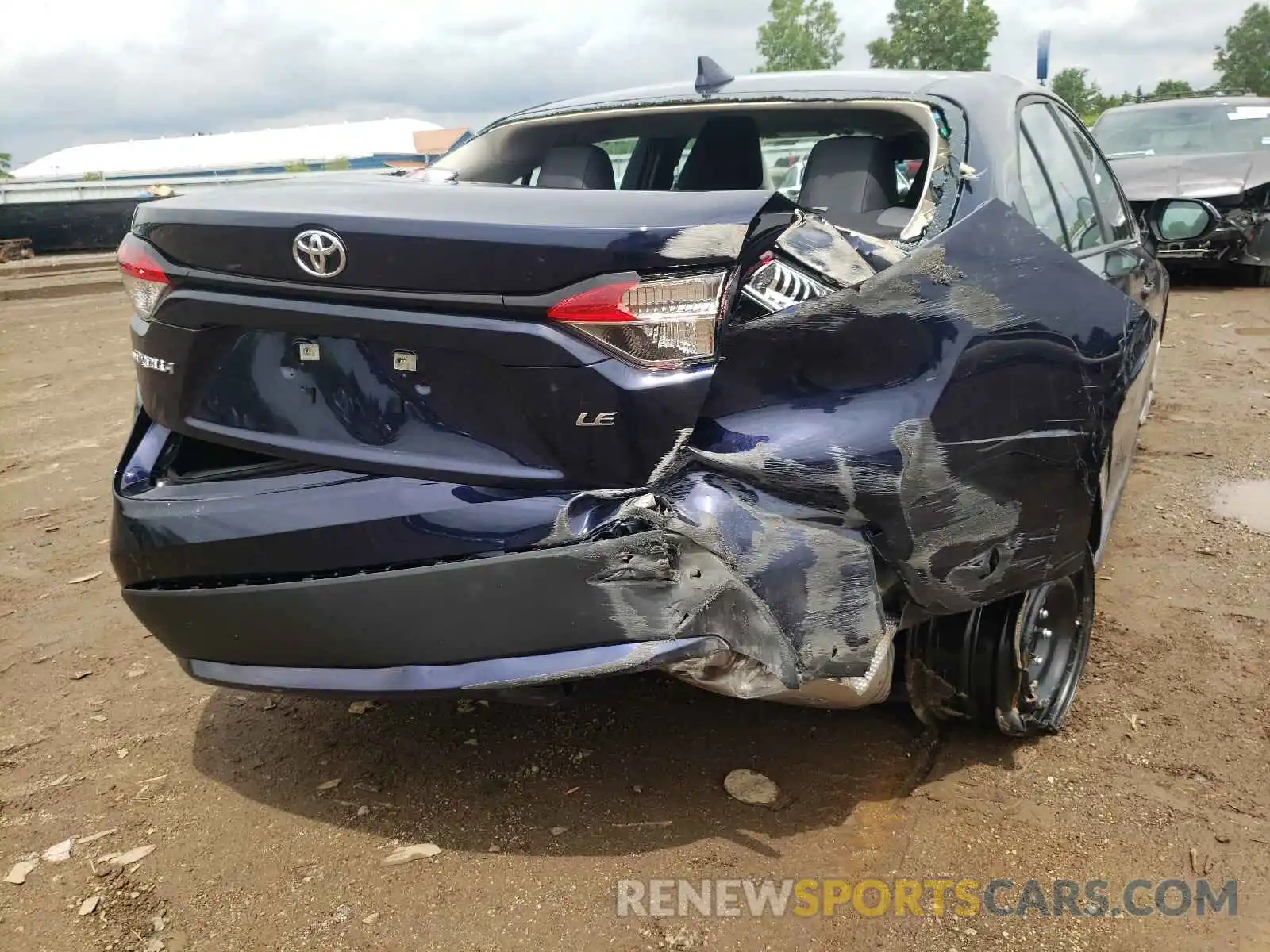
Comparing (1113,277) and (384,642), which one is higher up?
(1113,277)

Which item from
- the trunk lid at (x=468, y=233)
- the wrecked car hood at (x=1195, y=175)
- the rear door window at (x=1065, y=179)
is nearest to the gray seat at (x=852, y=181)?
the rear door window at (x=1065, y=179)

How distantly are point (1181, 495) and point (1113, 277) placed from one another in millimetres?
1654

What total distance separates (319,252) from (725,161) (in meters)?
1.73

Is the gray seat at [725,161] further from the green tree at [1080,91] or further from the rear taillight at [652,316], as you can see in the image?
the green tree at [1080,91]

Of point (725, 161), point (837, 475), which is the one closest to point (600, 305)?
point (837, 475)

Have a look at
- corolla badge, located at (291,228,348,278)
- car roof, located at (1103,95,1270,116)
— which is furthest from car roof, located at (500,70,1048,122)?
car roof, located at (1103,95,1270,116)

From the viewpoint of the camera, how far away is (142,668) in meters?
3.16

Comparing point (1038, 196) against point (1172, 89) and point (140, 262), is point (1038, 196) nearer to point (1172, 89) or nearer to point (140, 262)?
point (140, 262)

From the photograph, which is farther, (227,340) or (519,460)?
(227,340)

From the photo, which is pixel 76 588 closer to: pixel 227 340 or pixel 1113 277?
pixel 227 340

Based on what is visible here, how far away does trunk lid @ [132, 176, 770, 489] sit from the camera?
1.78 metres

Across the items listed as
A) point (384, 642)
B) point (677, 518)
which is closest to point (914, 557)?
point (677, 518)

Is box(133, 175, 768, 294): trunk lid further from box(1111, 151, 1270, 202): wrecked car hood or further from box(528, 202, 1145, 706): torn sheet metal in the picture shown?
box(1111, 151, 1270, 202): wrecked car hood

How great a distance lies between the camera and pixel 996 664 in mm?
2303
